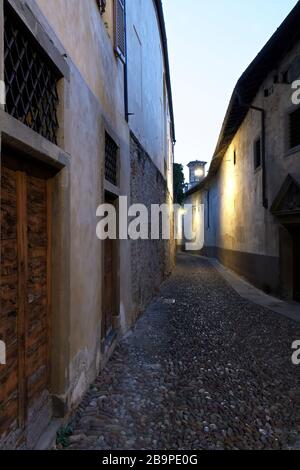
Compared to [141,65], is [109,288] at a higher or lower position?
lower

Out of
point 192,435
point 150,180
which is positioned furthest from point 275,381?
point 150,180

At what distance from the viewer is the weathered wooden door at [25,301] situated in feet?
7.78

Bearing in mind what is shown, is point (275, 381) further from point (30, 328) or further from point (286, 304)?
point (286, 304)

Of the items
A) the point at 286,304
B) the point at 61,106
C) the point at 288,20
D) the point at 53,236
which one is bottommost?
the point at 286,304

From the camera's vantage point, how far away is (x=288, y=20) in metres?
7.87

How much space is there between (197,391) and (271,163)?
742 centimetres

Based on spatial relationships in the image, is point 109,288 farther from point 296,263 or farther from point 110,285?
point 296,263

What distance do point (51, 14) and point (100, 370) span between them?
3.69m

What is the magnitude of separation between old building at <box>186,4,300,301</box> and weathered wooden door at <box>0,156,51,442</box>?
22.7 feet

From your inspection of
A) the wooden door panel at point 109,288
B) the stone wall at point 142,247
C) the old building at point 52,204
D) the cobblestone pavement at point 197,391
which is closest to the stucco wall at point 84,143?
the old building at point 52,204

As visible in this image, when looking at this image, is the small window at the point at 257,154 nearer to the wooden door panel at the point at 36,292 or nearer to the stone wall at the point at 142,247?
the stone wall at the point at 142,247

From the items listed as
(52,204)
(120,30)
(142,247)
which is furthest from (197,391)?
(120,30)

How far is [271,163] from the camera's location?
969 cm

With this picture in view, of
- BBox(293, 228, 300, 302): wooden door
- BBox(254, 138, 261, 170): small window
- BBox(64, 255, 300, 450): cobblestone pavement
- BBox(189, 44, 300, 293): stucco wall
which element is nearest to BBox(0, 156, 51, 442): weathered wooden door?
BBox(64, 255, 300, 450): cobblestone pavement
